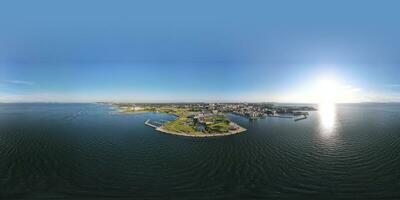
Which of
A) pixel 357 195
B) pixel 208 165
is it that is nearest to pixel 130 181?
pixel 208 165

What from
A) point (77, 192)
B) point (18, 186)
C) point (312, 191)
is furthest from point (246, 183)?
point (18, 186)

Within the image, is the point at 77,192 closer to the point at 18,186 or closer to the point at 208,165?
the point at 18,186

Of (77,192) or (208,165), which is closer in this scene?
(77,192)

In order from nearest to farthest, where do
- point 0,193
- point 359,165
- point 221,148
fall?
point 0,193 < point 359,165 < point 221,148

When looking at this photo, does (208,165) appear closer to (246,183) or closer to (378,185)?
(246,183)

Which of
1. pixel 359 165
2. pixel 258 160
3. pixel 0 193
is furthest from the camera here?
pixel 258 160

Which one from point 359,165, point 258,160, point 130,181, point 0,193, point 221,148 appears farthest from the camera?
point 221,148

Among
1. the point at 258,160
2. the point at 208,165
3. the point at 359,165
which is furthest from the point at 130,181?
the point at 359,165

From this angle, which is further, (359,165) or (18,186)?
A: (359,165)

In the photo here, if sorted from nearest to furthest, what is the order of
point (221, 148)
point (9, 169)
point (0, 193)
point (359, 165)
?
1. point (0, 193)
2. point (9, 169)
3. point (359, 165)
4. point (221, 148)
